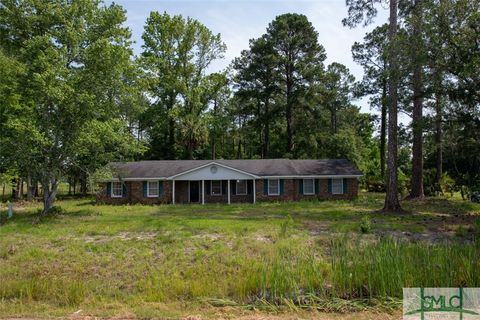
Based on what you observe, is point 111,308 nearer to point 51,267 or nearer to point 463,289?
point 51,267

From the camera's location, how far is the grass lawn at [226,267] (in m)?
7.90

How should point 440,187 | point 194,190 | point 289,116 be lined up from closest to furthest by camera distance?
1. point 440,187
2. point 194,190
3. point 289,116

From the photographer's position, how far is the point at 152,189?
31828mm

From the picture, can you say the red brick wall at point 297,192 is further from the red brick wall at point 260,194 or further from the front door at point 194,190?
the front door at point 194,190

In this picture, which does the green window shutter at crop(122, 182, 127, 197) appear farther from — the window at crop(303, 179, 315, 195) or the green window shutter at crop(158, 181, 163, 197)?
the window at crop(303, 179, 315, 195)

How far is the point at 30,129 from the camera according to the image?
19.5 m

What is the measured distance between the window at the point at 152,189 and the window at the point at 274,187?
839 cm

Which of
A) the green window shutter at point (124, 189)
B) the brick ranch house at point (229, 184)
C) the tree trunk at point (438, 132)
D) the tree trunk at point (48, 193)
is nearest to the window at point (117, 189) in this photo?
the brick ranch house at point (229, 184)

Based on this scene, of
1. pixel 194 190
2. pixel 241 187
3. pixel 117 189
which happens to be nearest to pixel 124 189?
pixel 117 189

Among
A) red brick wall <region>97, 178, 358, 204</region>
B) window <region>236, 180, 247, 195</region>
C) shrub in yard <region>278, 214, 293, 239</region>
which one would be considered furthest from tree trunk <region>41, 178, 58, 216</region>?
window <region>236, 180, 247, 195</region>

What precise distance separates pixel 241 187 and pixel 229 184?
159cm

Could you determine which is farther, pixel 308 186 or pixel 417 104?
pixel 308 186

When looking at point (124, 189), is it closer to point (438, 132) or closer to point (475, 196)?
point (438, 132)

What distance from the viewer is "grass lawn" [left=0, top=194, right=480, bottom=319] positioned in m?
7.90
